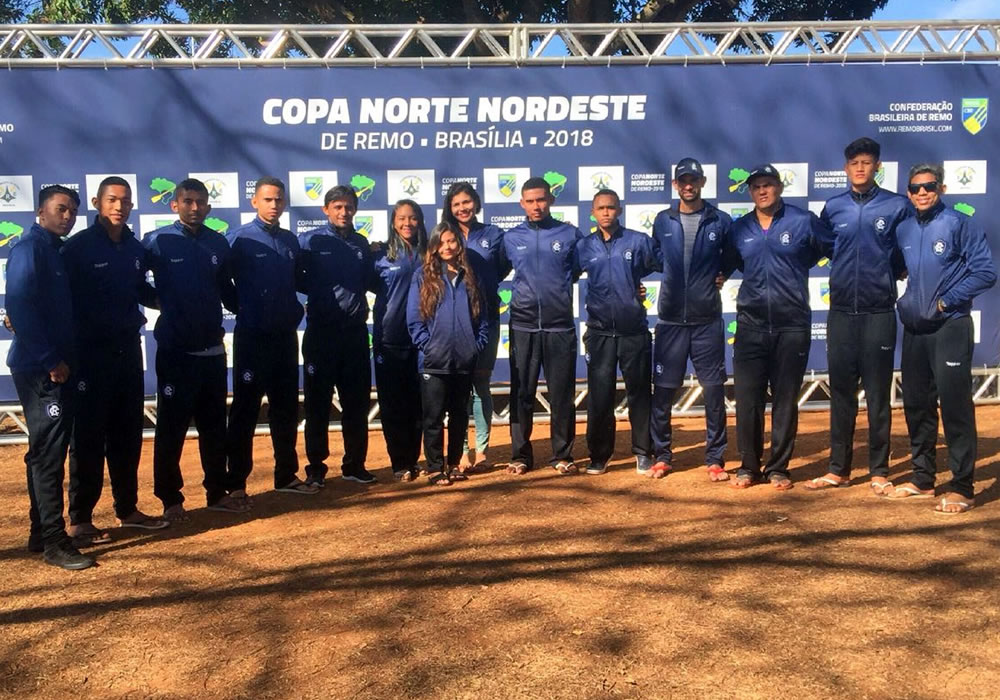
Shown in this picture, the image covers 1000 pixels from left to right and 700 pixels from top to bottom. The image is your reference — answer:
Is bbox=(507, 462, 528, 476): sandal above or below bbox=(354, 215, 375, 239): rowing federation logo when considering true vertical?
below

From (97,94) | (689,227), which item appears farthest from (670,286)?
(97,94)

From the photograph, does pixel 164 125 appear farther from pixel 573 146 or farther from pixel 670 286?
pixel 670 286

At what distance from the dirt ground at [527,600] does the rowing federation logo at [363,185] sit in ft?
11.1

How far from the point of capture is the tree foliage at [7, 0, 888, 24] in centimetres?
1700

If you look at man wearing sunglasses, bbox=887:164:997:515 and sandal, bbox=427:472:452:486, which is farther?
sandal, bbox=427:472:452:486

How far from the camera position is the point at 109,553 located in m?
5.20

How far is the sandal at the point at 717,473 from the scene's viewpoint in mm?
6586

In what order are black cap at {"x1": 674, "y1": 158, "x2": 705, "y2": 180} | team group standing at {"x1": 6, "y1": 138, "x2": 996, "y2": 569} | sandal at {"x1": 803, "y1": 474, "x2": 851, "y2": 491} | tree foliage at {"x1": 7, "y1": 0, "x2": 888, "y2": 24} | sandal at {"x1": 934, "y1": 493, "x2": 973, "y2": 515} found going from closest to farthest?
team group standing at {"x1": 6, "y1": 138, "x2": 996, "y2": 569} < sandal at {"x1": 934, "y1": 493, "x2": 973, "y2": 515} < sandal at {"x1": 803, "y1": 474, "x2": 851, "y2": 491} < black cap at {"x1": 674, "y1": 158, "x2": 705, "y2": 180} < tree foliage at {"x1": 7, "y1": 0, "x2": 888, "y2": 24}

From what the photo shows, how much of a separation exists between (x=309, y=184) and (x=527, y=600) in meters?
5.49

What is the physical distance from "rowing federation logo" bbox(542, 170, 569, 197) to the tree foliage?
9419mm

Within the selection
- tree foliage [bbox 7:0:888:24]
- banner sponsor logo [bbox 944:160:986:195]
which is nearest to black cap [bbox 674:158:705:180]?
banner sponsor logo [bbox 944:160:986:195]

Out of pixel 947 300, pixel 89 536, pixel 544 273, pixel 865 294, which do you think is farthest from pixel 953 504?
pixel 89 536

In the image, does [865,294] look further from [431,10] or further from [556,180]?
[431,10]

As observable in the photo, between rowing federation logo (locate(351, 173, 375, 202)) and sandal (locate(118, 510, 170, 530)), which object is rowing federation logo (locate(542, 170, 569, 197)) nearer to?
rowing federation logo (locate(351, 173, 375, 202))
